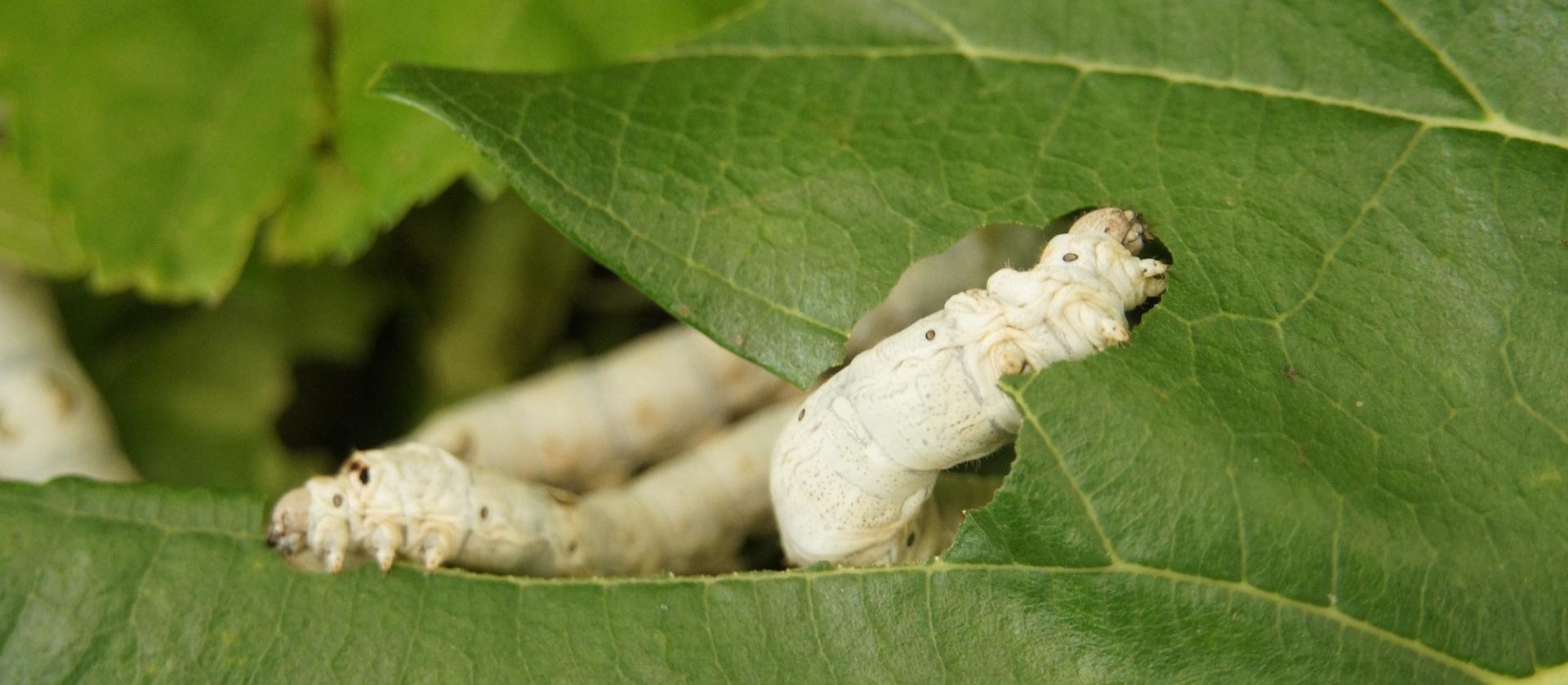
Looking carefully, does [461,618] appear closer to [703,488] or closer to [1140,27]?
[703,488]

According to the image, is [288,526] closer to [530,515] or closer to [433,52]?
[530,515]

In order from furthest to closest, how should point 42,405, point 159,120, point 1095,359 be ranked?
point 42,405
point 159,120
point 1095,359

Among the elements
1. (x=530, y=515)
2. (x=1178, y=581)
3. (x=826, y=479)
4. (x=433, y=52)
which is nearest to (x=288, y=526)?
(x=530, y=515)

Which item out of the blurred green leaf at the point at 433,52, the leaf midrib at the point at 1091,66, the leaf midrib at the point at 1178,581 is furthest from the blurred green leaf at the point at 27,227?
the leaf midrib at the point at 1178,581

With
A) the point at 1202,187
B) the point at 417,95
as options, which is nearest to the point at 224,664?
the point at 417,95

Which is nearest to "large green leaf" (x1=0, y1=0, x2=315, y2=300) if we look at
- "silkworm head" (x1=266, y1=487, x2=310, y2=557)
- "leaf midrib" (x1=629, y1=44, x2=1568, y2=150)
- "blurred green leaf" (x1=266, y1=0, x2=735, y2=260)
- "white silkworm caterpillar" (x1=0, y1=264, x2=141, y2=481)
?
"blurred green leaf" (x1=266, y1=0, x2=735, y2=260)

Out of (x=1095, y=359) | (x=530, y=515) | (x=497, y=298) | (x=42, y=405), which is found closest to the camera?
(x=1095, y=359)

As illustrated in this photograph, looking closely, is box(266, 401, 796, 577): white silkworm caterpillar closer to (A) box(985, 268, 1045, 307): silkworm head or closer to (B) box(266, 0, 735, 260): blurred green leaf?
(B) box(266, 0, 735, 260): blurred green leaf
